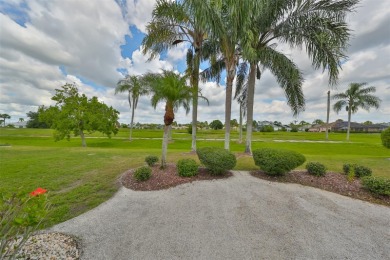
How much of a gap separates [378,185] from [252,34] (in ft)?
21.0

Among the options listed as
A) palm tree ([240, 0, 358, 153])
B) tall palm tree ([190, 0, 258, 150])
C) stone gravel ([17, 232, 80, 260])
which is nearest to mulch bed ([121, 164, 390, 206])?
stone gravel ([17, 232, 80, 260])

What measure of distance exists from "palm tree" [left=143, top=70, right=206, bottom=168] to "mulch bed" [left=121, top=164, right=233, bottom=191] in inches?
21.6

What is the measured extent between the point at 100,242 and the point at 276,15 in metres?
10.6

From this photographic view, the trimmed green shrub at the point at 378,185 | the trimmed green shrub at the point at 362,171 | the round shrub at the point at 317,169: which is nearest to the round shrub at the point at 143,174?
the round shrub at the point at 317,169

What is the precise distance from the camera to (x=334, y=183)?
5551mm

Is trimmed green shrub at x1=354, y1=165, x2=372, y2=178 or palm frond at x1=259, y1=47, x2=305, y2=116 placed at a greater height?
palm frond at x1=259, y1=47, x2=305, y2=116

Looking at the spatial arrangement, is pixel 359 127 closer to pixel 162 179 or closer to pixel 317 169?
pixel 317 169

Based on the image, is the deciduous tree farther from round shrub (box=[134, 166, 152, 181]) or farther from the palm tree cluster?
round shrub (box=[134, 166, 152, 181])

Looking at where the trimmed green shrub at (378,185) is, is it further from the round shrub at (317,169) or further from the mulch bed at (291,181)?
the round shrub at (317,169)

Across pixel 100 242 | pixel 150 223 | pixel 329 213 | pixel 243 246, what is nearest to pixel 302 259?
pixel 243 246

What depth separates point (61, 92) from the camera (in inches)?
820

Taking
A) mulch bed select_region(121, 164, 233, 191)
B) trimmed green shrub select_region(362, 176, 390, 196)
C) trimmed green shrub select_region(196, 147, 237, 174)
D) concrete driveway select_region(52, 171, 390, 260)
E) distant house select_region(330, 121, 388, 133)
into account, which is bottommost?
concrete driveway select_region(52, 171, 390, 260)

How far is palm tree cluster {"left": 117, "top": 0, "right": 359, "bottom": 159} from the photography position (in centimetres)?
681

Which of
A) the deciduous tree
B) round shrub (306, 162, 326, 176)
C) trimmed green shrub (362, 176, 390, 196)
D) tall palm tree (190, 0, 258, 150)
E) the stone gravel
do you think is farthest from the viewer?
the deciduous tree
